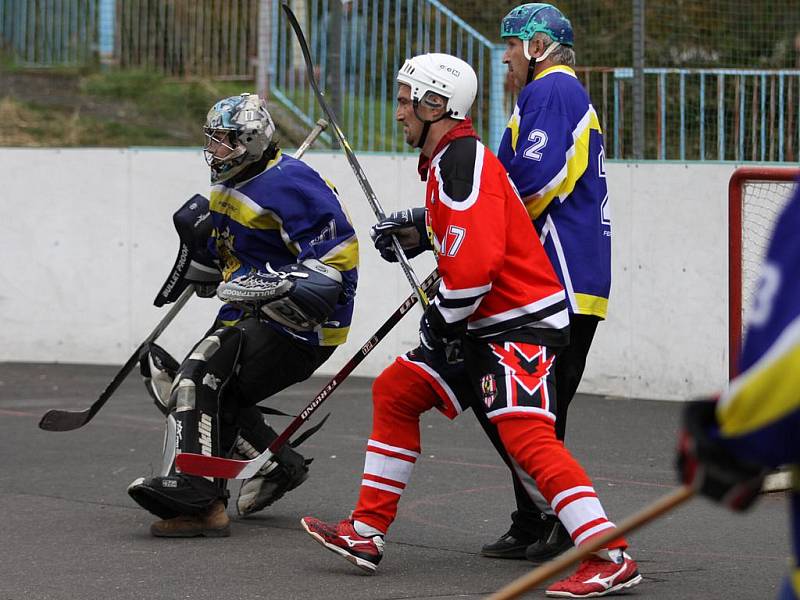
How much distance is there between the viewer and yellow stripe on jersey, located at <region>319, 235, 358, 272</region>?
5281 millimetres

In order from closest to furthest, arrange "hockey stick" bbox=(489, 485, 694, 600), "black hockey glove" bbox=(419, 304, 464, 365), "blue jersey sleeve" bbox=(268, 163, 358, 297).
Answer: "hockey stick" bbox=(489, 485, 694, 600) → "black hockey glove" bbox=(419, 304, 464, 365) → "blue jersey sleeve" bbox=(268, 163, 358, 297)

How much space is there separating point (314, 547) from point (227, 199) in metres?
1.31

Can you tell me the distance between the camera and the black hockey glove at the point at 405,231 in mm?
4961

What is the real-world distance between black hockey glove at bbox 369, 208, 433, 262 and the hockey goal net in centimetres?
191

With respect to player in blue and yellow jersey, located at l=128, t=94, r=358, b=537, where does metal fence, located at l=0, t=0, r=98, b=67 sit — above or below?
above

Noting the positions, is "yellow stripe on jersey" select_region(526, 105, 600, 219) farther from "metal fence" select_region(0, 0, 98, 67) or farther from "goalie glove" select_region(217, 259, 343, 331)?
"metal fence" select_region(0, 0, 98, 67)

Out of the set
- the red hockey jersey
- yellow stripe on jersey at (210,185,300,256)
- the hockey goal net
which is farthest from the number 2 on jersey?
the hockey goal net

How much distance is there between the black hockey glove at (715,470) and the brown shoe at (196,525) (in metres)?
3.40

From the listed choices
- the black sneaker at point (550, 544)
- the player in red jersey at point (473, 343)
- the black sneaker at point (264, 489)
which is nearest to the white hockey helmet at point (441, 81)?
the player in red jersey at point (473, 343)

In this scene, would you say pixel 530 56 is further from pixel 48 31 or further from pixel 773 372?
pixel 48 31

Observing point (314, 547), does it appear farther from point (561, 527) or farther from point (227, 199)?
point (227, 199)

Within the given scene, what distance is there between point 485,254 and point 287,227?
119cm

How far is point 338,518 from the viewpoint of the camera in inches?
221

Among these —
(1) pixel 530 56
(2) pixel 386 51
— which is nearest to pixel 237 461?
(1) pixel 530 56
